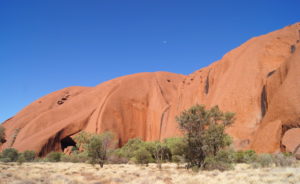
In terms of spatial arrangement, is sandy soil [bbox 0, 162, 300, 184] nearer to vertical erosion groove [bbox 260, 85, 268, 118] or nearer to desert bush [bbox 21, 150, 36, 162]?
vertical erosion groove [bbox 260, 85, 268, 118]

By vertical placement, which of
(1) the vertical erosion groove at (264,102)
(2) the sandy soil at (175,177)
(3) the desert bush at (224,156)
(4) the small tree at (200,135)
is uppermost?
(1) the vertical erosion groove at (264,102)

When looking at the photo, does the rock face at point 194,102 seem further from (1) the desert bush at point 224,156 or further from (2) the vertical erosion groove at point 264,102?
(1) the desert bush at point 224,156

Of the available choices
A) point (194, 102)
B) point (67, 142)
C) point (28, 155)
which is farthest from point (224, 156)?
point (67, 142)

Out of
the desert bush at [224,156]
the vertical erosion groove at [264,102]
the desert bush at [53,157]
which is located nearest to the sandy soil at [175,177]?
the desert bush at [224,156]

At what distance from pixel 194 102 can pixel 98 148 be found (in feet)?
87.6

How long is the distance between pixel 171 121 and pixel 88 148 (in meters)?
28.9

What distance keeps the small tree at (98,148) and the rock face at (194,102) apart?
17796 mm

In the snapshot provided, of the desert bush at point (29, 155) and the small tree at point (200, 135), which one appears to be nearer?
the small tree at point (200, 135)

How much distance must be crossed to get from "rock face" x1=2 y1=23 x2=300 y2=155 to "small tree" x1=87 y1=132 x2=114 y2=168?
17796mm

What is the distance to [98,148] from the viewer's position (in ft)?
94.7

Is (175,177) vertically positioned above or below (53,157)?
below

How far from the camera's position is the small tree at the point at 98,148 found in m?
28.5

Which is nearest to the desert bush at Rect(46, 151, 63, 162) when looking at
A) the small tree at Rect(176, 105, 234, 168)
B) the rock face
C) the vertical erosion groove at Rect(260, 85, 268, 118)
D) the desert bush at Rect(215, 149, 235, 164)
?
the rock face

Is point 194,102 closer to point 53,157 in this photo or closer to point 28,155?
point 53,157
